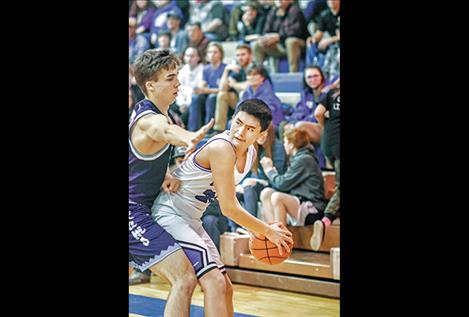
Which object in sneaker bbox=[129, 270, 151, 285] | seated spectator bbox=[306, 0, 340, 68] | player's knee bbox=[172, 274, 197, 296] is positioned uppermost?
seated spectator bbox=[306, 0, 340, 68]

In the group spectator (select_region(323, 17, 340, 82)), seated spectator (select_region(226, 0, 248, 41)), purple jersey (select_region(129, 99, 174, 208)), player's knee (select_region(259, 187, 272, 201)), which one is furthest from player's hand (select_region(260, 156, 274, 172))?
seated spectator (select_region(226, 0, 248, 41))

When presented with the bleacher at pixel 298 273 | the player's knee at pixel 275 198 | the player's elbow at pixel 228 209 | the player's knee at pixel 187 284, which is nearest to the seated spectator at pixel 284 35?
the player's knee at pixel 275 198

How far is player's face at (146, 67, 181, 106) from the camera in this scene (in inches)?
148

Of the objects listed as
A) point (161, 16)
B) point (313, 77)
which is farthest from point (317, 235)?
point (161, 16)

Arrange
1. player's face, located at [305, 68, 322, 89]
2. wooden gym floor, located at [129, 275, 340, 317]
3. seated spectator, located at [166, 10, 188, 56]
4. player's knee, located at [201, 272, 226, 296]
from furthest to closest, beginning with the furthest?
seated spectator, located at [166, 10, 188, 56]
player's face, located at [305, 68, 322, 89]
wooden gym floor, located at [129, 275, 340, 317]
player's knee, located at [201, 272, 226, 296]

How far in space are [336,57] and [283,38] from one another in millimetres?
827

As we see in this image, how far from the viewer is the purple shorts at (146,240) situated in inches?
144

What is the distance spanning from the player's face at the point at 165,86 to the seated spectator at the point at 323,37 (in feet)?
14.3

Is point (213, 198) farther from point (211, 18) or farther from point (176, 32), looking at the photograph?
point (211, 18)

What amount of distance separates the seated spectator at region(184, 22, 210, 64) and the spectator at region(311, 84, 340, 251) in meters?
1.81

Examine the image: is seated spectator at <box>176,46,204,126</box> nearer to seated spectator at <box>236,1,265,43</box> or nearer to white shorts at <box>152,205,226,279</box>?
seated spectator at <box>236,1,265,43</box>

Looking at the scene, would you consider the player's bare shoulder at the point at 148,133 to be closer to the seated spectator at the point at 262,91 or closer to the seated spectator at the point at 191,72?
the seated spectator at the point at 262,91
